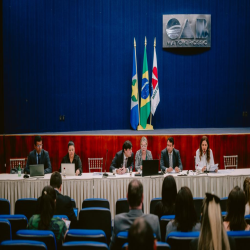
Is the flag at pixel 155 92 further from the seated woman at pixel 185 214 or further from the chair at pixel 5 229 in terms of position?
the chair at pixel 5 229

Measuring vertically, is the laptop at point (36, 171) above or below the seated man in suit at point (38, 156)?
below

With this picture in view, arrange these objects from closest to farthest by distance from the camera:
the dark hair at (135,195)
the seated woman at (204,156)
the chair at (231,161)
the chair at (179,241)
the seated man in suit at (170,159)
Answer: the chair at (179,241) → the dark hair at (135,195) → the seated woman at (204,156) → the seated man in suit at (170,159) → the chair at (231,161)

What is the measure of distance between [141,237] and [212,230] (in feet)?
2.88

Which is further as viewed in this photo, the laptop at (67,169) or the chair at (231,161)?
the chair at (231,161)

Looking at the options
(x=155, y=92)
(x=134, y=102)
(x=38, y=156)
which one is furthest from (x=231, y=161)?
(x=38, y=156)

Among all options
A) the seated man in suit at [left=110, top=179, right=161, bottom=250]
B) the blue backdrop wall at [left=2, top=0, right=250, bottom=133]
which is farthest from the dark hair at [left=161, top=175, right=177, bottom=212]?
the blue backdrop wall at [left=2, top=0, right=250, bottom=133]

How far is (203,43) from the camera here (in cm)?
937

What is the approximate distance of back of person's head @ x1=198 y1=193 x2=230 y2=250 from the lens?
2215mm

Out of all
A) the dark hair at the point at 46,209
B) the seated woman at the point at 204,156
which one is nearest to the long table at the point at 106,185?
the seated woman at the point at 204,156

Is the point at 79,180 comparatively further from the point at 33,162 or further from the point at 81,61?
the point at 81,61

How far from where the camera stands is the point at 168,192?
3.43 metres

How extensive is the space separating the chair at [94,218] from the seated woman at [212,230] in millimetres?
1342

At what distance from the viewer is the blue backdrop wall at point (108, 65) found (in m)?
9.00

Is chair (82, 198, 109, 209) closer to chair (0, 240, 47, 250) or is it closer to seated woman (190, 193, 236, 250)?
chair (0, 240, 47, 250)
